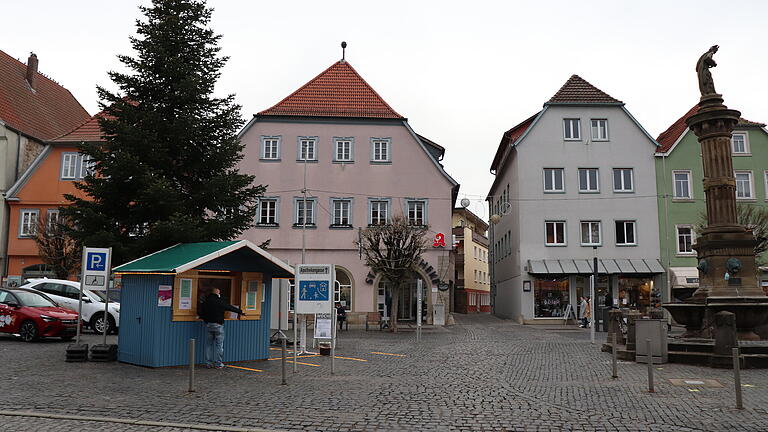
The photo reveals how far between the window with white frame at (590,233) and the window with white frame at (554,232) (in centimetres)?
112

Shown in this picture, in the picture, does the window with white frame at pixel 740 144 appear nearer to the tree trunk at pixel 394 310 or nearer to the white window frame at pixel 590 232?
the white window frame at pixel 590 232

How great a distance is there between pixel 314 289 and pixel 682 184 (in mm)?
30932

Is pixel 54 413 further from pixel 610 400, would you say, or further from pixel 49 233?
pixel 49 233

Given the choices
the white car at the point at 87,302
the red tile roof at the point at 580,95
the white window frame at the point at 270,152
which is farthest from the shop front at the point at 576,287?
the white car at the point at 87,302

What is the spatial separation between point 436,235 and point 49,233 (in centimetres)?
1997

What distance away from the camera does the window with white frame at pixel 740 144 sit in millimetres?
39688

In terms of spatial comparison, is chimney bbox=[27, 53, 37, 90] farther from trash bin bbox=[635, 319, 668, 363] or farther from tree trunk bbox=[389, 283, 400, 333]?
trash bin bbox=[635, 319, 668, 363]

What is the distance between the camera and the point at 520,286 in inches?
1534

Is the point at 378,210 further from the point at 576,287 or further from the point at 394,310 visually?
the point at 576,287

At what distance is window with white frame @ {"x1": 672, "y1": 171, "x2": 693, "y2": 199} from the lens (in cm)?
3916

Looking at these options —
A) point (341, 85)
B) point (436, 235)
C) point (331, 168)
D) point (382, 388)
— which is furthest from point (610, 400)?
point (341, 85)

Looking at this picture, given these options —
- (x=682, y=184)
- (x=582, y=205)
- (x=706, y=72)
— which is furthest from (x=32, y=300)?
(x=682, y=184)

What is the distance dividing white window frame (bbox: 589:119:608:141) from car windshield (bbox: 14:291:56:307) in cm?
2962

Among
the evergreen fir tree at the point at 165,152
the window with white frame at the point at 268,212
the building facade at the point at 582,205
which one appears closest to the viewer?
the evergreen fir tree at the point at 165,152
